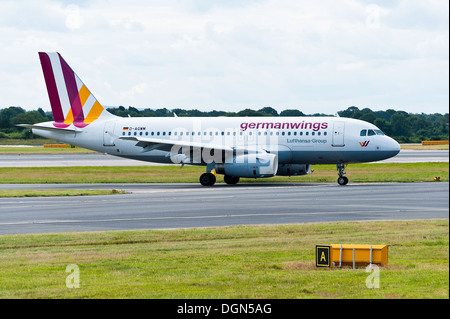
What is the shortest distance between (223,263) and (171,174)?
125 feet

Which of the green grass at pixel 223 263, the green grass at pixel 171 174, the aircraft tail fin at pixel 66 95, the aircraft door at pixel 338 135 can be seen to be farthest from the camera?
the aircraft tail fin at pixel 66 95

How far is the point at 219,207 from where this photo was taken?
29.4m

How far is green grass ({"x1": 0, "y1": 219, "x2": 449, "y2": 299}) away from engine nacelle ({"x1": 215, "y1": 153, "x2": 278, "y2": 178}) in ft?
58.1

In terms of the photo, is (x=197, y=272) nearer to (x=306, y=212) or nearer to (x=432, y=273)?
(x=432, y=273)

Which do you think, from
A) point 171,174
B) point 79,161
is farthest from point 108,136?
point 79,161

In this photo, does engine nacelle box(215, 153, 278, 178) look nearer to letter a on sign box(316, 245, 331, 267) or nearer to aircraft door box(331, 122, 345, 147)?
aircraft door box(331, 122, 345, 147)

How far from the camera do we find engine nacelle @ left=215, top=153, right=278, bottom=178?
133 ft

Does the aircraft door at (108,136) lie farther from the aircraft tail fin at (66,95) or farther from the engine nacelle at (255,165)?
the engine nacelle at (255,165)

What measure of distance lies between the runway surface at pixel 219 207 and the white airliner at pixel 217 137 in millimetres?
2700

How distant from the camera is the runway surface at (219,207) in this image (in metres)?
24.4

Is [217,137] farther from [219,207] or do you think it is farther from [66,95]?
[219,207]

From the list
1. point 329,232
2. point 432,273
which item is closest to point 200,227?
point 329,232

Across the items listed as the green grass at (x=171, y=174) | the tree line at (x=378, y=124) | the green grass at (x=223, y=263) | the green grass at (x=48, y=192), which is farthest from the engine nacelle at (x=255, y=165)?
the tree line at (x=378, y=124)
